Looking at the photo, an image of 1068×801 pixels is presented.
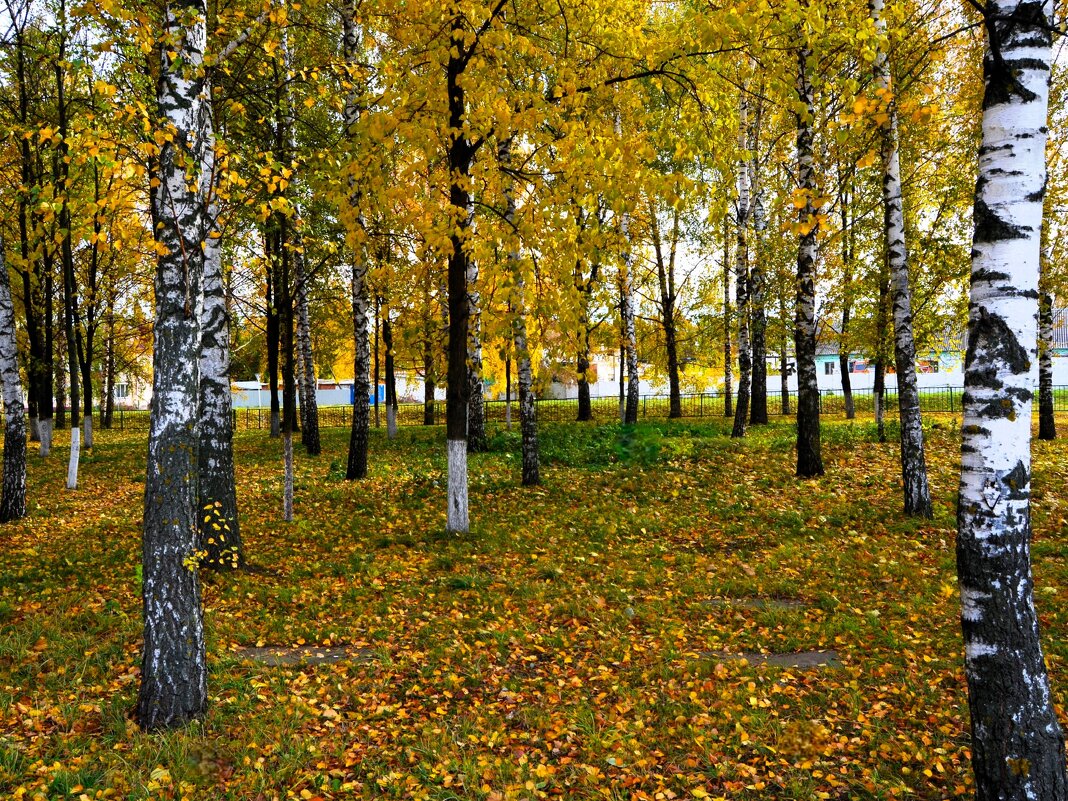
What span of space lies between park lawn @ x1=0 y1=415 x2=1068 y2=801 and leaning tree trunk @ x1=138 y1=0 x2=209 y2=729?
288mm

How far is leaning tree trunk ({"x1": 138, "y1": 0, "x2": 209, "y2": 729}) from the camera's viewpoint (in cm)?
379

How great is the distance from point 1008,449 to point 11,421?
11.7 metres

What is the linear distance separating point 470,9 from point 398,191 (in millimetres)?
2020

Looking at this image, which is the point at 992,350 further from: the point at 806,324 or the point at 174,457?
the point at 806,324

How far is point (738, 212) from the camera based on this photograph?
16.5 m

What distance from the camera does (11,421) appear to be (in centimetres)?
915

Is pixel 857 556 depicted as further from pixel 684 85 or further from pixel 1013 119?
pixel 684 85

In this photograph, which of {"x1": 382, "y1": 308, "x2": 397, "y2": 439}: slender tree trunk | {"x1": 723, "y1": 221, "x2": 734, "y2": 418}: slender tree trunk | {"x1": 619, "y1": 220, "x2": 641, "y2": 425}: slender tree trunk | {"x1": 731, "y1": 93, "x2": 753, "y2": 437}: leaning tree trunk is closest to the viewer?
{"x1": 731, "y1": 93, "x2": 753, "y2": 437}: leaning tree trunk

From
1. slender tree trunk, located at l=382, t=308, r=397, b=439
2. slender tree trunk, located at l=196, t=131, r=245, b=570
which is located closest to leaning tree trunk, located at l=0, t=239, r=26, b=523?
slender tree trunk, located at l=196, t=131, r=245, b=570

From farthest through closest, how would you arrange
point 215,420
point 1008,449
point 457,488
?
point 457,488
point 215,420
point 1008,449

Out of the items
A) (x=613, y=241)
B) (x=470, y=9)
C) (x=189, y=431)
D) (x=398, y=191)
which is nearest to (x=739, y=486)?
(x=613, y=241)

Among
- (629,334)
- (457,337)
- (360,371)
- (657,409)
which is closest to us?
(457,337)

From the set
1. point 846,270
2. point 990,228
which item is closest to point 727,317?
point 846,270

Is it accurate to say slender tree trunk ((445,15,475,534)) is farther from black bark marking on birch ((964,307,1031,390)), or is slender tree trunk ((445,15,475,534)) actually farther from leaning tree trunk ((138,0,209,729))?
black bark marking on birch ((964,307,1031,390))
